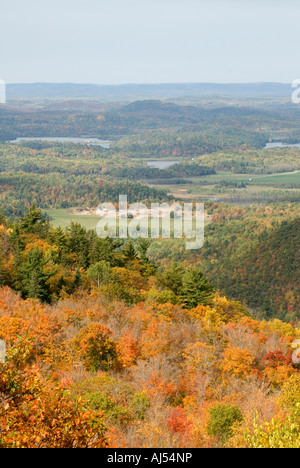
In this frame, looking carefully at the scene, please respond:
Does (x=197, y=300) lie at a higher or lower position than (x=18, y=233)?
lower

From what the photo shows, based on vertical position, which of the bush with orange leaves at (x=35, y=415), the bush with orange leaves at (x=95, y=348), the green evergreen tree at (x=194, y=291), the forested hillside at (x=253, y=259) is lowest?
the forested hillside at (x=253, y=259)

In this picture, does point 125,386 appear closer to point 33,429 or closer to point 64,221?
point 33,429

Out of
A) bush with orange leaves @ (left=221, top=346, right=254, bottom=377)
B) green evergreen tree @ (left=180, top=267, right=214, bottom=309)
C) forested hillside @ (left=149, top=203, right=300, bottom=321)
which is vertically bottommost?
forested hillside @ (left=149, top=203, right=300, bottom=321)


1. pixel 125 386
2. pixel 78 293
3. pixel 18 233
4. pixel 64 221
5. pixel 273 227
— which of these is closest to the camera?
pixel 125 386

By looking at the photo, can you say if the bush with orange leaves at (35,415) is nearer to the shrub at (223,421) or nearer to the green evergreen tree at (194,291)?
the shrub at (223,421)

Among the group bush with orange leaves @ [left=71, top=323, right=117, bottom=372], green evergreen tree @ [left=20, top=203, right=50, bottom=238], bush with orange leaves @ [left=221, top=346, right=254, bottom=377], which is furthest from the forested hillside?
bush with orange leaves @ [left=71, top=323, right=117, bottom=372]

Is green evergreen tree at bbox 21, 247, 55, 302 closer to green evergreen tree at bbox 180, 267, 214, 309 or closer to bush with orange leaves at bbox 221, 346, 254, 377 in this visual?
green evergreen tree at bbox 180, 267, 214, 309

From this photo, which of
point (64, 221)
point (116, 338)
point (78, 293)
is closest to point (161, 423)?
point (116, 338)

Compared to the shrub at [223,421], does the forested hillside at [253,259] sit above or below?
below

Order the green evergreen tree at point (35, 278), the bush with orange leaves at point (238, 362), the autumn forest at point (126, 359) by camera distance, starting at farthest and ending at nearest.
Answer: the green evergreen tree at point (35, 278) → the bush with orange leaves at point (238, 362) → the autumn forest at point (126, 359)

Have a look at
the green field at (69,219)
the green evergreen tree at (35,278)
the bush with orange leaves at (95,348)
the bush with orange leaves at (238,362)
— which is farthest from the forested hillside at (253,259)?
the bush with orange leaves at (95,348)

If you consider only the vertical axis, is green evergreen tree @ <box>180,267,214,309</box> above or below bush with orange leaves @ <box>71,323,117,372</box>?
below
